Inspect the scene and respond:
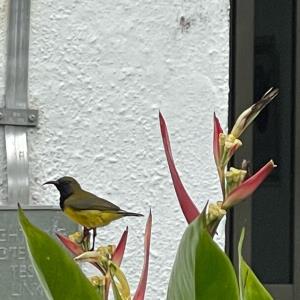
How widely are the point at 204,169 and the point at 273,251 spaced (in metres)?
0.43

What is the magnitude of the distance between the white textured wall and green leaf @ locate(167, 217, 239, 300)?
1.62m

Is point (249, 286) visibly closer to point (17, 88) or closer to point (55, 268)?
point (55, 268)

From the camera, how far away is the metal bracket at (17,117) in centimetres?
249

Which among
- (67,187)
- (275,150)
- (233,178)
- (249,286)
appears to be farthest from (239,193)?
(275,150)

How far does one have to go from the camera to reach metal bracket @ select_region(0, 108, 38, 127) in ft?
8.16

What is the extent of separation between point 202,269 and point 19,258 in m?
1.65

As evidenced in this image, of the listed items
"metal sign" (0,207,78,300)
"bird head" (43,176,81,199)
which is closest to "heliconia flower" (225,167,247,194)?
"bird head" (43,176,81,199)

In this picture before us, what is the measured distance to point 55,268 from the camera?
922 mm

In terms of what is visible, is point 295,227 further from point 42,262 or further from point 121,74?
point 42,262

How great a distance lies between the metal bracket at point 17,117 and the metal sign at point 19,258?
0.24 metres

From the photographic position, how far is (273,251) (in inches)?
114

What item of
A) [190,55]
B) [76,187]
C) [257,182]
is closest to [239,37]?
[190,55]

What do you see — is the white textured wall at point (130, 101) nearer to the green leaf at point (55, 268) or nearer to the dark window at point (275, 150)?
the dark window at point (275, 150)

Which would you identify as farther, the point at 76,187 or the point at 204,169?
the point at 204,169
